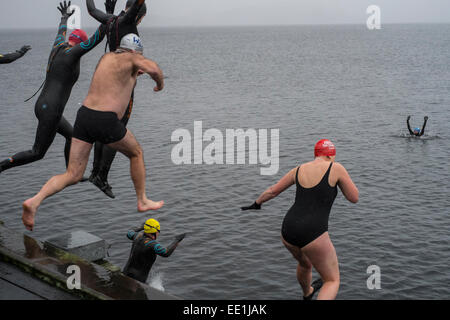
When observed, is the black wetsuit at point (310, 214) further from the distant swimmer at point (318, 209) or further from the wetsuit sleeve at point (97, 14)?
the wetsuit sleeve at point (97, 14)

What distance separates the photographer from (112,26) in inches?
286

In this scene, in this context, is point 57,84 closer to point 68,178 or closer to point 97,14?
point 97,14

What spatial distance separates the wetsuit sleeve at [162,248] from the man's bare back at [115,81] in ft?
14.6

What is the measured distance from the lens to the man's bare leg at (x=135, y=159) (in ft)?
23.3

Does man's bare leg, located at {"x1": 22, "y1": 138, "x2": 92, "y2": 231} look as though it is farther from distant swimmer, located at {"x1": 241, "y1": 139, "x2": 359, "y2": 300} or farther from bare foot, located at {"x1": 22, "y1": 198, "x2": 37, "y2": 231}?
distant swimmer, located at {"x1": 241, "y1": 139, "x2": 359, "y2": 300}

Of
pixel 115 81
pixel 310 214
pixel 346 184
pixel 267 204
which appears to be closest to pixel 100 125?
pixel 115 81

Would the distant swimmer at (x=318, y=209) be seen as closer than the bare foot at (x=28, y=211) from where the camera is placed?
No

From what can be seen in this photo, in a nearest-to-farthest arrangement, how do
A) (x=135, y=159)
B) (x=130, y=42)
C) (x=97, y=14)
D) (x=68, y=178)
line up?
(x=130, y=42), (x=68, y=178), (x=135, y=159), (x=97, y=14)

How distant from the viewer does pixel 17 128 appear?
42.7 m

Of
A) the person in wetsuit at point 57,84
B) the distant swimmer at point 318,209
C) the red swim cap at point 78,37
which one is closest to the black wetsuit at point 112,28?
the red swim cap at point 78,37

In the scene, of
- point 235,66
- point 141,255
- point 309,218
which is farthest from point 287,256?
point 235,66

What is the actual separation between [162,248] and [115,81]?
16.5ft

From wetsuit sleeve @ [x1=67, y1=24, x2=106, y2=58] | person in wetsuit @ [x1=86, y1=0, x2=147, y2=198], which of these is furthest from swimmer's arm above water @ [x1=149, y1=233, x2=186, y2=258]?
wetsuit sleeve @ [x1=67, y1=24, x2=106, y2=58]
